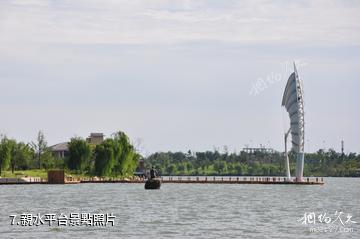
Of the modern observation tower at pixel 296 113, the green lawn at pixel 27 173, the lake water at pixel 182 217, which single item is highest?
the modern observation tower at pixel 296 113

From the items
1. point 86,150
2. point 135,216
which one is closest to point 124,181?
point 86,150

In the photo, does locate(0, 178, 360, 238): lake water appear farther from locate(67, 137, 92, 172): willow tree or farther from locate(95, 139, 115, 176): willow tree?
locate(67, 137, 92, 172): willow tree

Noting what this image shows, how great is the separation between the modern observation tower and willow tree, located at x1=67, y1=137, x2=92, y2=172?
3168 centimetres

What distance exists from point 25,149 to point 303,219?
342 feet

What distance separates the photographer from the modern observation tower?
486 feet

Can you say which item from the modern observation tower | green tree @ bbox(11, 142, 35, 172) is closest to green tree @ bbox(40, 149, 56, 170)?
green tree @ bbox(11, 142, 35, 172)

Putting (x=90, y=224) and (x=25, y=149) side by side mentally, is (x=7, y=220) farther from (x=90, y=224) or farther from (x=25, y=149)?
(x=25, y=149)

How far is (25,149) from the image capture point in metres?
163

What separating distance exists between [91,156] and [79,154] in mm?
2835

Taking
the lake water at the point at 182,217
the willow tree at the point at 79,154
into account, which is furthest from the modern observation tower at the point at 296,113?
the lake water at the point at 182,217

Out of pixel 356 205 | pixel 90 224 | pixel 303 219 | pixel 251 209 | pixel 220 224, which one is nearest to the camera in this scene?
pixel 90 224

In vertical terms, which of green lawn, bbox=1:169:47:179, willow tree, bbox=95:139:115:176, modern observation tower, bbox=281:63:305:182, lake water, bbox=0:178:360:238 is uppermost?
modern observation tower, bbox=281:63:305:182

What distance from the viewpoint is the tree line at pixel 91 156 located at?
15362cm

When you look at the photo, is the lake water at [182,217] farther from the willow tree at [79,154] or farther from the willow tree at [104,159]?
the willow tree at [79,154]
